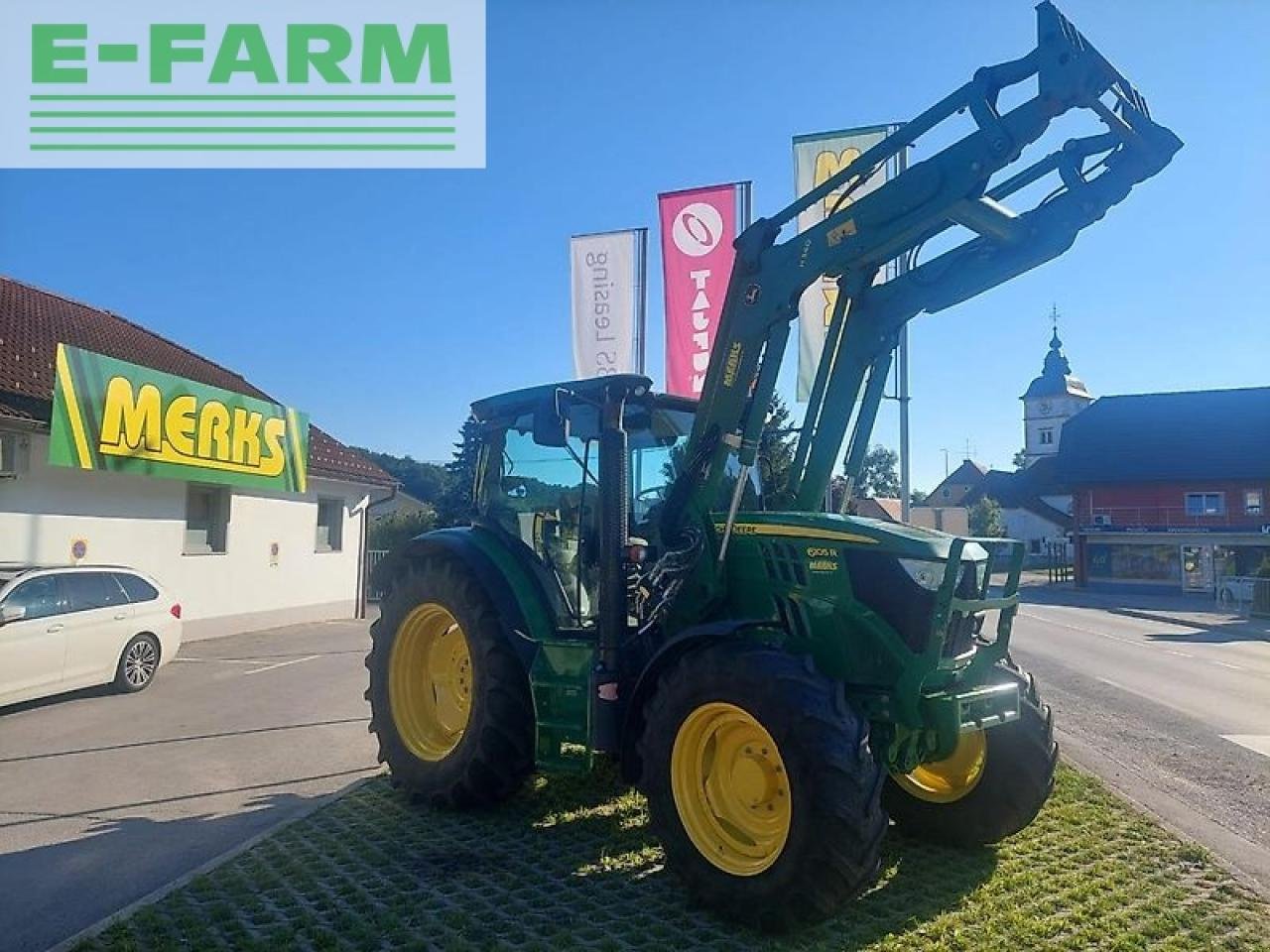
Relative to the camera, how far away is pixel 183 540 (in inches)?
606

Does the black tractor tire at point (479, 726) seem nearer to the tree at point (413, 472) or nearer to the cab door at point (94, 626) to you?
the cab door at point (94, 626)

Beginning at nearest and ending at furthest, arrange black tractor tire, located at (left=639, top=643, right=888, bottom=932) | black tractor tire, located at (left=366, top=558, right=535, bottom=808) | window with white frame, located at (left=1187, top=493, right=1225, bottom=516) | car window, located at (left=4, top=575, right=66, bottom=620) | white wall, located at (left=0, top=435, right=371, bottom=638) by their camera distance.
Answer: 1. black tractor tire, located at (left=639, top=643, right=888, bottom=932)
2. black tractor tire, located at (left=366, top=558, right=535, bottom=808)
3. car window, located at (left=4, top=575, right=66, bottom=620)
4. white wall, located at (left=0, top=435, right=371, bottom=638)
5. window with white frame, located at (left=1187, top=493, right=1225, bottom=516)

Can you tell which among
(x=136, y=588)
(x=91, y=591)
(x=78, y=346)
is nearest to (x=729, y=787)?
(x=91, y=591)

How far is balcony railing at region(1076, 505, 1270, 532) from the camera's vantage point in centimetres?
4400

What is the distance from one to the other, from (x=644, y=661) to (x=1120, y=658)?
1407cm

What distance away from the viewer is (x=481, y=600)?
5.78 meters

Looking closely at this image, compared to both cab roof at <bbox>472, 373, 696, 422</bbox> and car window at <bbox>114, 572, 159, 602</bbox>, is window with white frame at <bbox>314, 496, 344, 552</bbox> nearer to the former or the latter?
car window at <bbox>114, 572, 159, 602</bbox>

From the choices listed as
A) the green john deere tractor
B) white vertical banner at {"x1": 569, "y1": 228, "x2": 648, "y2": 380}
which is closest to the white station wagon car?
the green john deere tractor

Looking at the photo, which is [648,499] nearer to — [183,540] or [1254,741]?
[1254,741]

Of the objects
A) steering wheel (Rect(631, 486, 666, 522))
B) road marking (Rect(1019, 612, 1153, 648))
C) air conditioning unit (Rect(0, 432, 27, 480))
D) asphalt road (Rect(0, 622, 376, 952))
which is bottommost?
road marking (Rect(1019, 612, 1153, 648))

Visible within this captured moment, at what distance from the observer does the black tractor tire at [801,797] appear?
3.79 m

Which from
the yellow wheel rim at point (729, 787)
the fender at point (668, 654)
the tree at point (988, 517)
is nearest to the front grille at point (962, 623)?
the fender at point (668, 654)

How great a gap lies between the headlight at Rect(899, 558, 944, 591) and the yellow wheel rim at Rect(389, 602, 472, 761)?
3.04 meters

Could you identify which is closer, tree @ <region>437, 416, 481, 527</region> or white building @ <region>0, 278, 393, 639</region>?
tree @ <region>437, 416, 481, 527</region>
